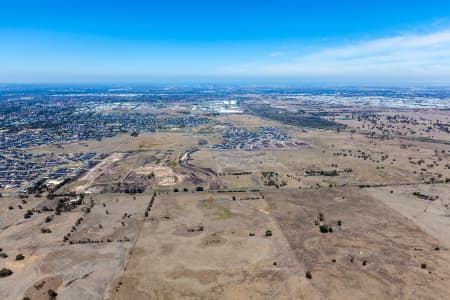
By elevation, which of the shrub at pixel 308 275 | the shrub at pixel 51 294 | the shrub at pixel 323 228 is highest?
the shrub at pixel 323 228

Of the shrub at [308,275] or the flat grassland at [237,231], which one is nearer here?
the flat grassland at [237,231]

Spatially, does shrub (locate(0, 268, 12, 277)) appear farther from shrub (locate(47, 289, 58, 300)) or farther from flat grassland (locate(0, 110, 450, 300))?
shrub (locate(47, 289, 58, 300))

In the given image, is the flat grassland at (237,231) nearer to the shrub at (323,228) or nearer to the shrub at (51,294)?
the shrub at (323,228)

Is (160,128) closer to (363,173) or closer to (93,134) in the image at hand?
(93,134)

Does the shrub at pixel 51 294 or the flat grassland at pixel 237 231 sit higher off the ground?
the flat grassland at pixel 237 231

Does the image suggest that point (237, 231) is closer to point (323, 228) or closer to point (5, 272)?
point (323, 228)

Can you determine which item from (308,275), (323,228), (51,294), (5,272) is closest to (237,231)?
(323,228)

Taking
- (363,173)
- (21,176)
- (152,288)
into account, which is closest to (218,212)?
(152,288)

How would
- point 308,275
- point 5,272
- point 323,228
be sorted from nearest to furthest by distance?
point 308,275 → point 5,272 → point 323,228

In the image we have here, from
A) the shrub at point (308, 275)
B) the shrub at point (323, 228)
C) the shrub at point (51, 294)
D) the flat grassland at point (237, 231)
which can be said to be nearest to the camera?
the shrub at point (51, 294)

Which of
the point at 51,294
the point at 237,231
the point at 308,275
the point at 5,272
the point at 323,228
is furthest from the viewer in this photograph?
the point at 237,231

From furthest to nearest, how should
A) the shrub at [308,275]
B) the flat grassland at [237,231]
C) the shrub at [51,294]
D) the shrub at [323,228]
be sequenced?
the shrub at [323,228]
the shrub at [308,275]
the flat grassland at [237,231]
the shrub at [51,294]

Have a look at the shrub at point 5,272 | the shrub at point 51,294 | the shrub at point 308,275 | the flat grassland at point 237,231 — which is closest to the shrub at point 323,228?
the flat grassland at point 237,231
